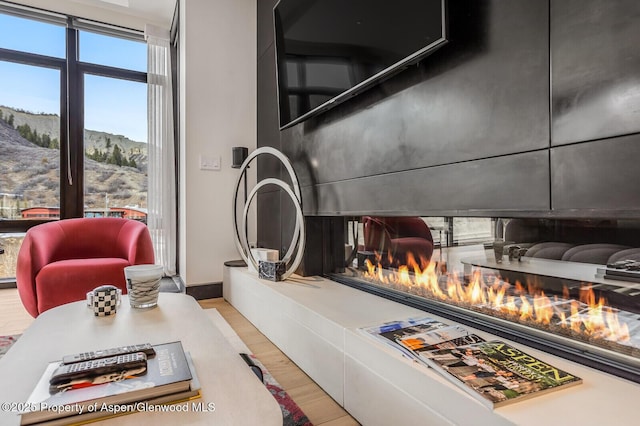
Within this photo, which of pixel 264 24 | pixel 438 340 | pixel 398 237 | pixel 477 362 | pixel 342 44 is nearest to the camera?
pixel 477 362

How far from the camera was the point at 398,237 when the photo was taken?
198cm

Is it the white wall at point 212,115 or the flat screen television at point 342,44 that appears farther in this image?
the white wall at point 212,115

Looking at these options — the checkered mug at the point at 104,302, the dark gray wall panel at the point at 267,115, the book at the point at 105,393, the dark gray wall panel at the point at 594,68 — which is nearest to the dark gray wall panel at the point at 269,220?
the dark gray wall panel at the point at 267,115

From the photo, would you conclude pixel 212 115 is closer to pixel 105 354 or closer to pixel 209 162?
pixel 209 162

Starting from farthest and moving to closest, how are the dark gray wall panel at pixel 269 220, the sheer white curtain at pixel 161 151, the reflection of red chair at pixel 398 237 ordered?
the sheer white curtain at pixel 161 151
the dark gray wall panel at pixel 269 220
the reflection of red chair at pixel 398 237

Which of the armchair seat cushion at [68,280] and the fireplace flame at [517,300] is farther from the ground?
the fireplace flame at [517,300]

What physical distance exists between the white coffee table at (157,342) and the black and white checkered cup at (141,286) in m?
0.04

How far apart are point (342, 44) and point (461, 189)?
968 millimetres

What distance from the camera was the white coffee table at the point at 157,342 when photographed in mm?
708

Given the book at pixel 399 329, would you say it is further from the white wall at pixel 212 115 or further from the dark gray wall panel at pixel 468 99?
the white wall at pixel 212 115

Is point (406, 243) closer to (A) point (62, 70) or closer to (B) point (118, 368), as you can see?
(B) point (118, 368)

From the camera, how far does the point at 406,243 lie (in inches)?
75.9

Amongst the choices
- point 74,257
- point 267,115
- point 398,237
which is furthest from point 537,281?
point 74,257

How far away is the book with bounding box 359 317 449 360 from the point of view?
1.21m
